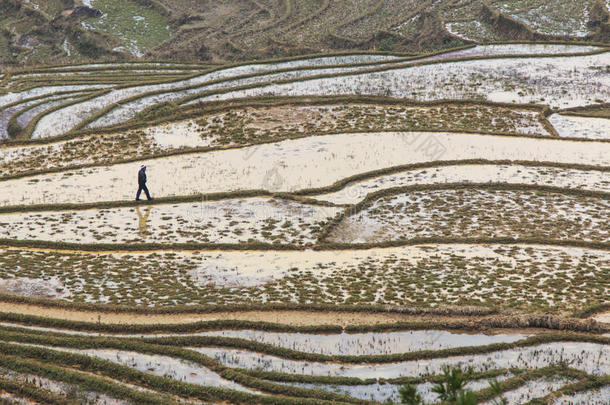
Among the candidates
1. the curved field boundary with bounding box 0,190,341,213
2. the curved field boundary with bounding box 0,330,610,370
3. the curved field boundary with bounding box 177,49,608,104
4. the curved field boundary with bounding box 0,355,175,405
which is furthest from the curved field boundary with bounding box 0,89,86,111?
the curved field boundary with bounding box 0,355,175,405

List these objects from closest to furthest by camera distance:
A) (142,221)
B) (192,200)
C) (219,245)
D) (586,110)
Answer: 1. (219,245)
2. (142,221)
3. (192,200)
4. (586,110)

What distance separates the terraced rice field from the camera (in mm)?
12391

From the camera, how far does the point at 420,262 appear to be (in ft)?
57.5

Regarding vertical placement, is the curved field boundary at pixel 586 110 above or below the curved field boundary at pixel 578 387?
above

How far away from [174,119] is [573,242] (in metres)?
18.7

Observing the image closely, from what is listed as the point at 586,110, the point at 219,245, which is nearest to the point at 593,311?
the point at 219,245

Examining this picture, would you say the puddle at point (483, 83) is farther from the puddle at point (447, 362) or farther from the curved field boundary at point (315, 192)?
the puddle at point (447, 362)

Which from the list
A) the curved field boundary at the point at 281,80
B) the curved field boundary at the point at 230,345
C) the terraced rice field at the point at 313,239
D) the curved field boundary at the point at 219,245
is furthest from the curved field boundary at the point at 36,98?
the curved field boundary at the point at 230,345

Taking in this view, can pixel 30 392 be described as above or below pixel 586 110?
below

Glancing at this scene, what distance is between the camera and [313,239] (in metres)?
19.1

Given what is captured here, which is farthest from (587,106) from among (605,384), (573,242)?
(605,384)

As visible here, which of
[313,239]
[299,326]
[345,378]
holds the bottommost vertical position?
[345,378]

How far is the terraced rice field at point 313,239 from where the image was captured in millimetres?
12391

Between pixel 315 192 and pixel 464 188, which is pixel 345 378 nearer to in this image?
pixel 315 192
